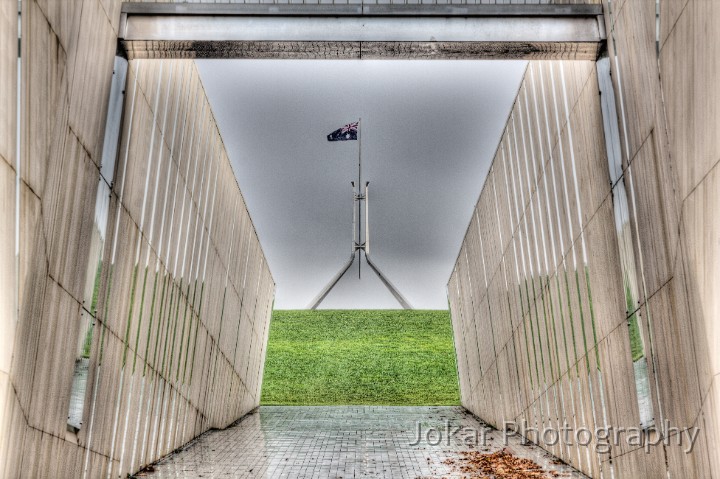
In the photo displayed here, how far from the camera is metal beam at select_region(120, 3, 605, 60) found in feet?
25.6

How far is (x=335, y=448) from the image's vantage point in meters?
12.0

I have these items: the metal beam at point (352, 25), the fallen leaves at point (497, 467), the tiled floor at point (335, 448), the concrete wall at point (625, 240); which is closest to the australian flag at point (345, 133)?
the tiled floor at point (335, 448)

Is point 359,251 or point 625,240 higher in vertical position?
point 359,251

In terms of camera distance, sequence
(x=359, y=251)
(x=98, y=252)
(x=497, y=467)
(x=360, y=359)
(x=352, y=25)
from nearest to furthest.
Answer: (x=98, y=252), (x=352, y=25), (x=497, y=467), (x=360, y=359), (x=359, y=251)

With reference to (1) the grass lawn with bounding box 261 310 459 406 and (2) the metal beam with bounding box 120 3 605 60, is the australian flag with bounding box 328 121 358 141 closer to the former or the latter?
(1) the grass lawn with bounding box 261 310 459 406

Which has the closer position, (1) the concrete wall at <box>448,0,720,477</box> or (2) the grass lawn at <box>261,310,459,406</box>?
(1) the concrete wall at <box>448,0,720,477</box>

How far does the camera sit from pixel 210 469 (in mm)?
9875

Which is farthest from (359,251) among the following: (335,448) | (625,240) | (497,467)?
(625,240)

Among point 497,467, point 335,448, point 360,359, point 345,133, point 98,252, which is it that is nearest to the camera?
point 98,252

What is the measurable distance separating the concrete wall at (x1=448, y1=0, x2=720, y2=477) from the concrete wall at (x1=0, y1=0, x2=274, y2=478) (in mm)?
5119

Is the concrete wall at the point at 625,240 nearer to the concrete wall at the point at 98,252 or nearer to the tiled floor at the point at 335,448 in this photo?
the tiled floor at the point at 335,448

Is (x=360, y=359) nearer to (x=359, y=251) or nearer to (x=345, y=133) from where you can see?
(x=345, y=133)

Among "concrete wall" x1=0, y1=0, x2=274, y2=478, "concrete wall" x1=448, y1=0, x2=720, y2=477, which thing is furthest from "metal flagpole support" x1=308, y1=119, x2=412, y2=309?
"concrete wall" x1=448, y1=0, x2=720, y2=477

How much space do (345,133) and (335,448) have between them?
1439 centimetres
